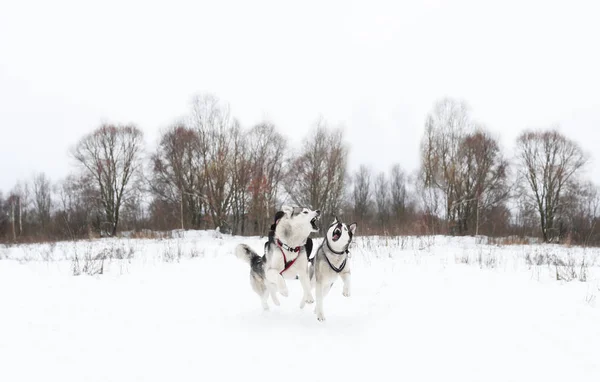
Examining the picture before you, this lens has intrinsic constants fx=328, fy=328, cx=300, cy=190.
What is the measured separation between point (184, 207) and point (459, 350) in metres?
29.4

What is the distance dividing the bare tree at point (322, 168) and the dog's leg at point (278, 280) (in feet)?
73.3

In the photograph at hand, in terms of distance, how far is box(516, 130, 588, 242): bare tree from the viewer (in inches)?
1063

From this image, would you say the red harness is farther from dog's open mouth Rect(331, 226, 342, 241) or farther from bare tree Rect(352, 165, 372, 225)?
bare tree Rect(352, 165, 372, 225)

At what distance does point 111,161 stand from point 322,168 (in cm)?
2033

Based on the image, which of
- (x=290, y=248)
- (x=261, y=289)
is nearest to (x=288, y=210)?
(x=290, y=248)

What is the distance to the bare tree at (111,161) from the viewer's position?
30.9 meters

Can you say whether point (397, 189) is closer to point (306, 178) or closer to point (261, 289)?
point (306, 178)

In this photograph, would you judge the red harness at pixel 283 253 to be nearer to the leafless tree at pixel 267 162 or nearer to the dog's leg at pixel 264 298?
the dog's leg at pixel 264 298

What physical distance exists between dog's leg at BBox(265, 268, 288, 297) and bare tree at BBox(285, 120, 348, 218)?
879 inches

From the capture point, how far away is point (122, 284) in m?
6.50

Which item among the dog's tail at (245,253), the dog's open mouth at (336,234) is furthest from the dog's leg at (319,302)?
the dog's tail at (245,253)

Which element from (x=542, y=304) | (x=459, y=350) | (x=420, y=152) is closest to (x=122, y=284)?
(x=459, y=350)

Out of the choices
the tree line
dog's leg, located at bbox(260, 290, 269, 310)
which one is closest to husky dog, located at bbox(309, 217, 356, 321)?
dog's leg, located at bbox(260, 290, 269, 310)

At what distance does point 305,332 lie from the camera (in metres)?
3.91
